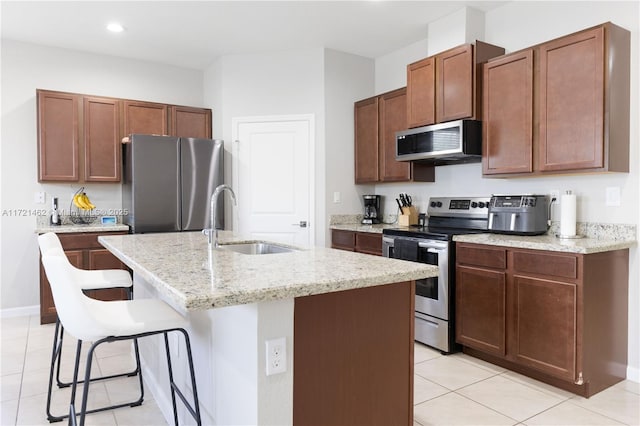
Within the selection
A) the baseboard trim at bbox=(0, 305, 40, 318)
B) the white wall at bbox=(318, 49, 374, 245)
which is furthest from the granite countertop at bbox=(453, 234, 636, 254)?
the baseboard trim at bbox=(0, 305, 40, 318)

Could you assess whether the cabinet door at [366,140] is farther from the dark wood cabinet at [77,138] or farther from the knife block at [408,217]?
the dark wood cabinet at [77,138]

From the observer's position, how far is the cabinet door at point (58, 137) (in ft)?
13.9

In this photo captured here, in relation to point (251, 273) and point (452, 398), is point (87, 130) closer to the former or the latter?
point (251, 273)

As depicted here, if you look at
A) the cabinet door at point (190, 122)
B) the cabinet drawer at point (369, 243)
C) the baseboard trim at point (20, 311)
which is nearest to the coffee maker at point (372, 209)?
the cabinet drawer at point (369, 243)

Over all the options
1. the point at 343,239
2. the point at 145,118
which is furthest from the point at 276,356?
the point at 145,118

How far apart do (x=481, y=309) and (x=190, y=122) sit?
3.70 meters

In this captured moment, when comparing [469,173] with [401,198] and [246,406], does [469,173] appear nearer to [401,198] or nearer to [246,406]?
[401,198]

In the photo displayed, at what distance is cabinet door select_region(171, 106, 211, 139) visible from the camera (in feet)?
16.2

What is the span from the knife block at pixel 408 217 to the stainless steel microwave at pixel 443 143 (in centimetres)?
51

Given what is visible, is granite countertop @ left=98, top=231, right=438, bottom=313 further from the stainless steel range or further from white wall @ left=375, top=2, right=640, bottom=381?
white wall @ left=375, top=2, right=640, bottom=381

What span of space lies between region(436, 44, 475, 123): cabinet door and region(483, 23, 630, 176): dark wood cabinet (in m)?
0.14

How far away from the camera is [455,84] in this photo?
3512mm

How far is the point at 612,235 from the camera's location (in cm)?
288

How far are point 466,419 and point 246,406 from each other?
1449 mm
